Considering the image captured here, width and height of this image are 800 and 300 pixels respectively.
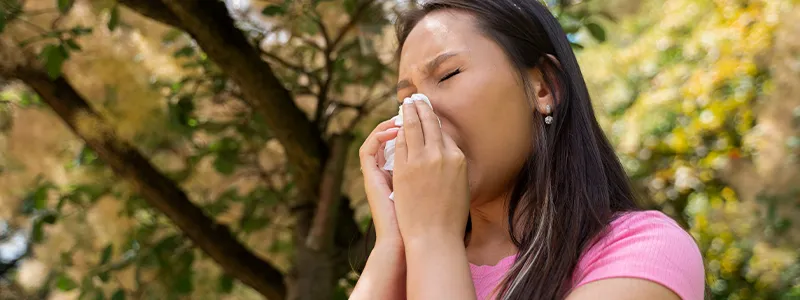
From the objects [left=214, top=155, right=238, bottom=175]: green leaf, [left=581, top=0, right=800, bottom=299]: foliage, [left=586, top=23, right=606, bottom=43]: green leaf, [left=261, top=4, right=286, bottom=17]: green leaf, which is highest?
[left=586, top=23, right=606, bottom=43]: green leaf

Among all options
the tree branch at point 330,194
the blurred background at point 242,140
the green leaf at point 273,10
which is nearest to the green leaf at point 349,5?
the blurred background at point 242,140

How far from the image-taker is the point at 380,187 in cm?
95

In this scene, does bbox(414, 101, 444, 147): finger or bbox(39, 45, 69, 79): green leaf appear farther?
bbox(39, 45, 69, 79): green leaf

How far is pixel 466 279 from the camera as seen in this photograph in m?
0.79

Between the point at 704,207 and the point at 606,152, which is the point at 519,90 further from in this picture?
the point at 704,207

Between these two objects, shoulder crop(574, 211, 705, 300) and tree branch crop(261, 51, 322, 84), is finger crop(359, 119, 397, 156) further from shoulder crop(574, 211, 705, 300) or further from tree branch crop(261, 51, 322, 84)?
tree branch crop(261, 51, 322, 84)

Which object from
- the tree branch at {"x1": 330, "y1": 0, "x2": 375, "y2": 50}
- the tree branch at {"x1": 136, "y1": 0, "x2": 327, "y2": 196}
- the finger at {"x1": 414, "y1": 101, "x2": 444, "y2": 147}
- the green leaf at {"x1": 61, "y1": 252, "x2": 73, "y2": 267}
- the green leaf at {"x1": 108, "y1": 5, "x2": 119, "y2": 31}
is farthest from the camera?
the green leaf at {"x1": 61, "y1": 252, "x2": 73, "y2": 267}

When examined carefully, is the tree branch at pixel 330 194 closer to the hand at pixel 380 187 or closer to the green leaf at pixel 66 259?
the hand at pixel 380 187

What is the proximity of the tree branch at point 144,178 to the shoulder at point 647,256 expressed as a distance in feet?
3.45

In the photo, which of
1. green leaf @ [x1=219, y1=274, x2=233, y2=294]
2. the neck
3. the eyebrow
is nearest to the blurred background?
green leaf @ [x1=219, y1=274, x2=233, y2=294]

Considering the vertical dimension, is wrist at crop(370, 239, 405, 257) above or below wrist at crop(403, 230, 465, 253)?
below

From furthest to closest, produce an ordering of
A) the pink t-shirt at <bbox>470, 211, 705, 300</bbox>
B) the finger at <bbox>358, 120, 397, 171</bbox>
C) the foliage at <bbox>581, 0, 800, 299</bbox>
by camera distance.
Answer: the foliage at <bbox>581, 0, 800, 299</bbox> → the finger at <bbox>358, 120, 397, 171</bbox> → the pink t-shirt at <bbox>470, 211, 705, 300</bbox>

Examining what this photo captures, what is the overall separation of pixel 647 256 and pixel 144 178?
117 cm

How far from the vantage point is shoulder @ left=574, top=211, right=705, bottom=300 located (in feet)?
2.44
